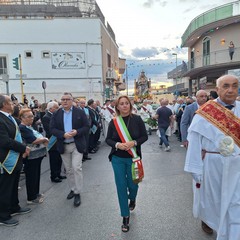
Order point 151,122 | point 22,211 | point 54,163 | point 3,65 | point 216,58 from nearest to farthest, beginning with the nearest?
point 22,211 < point 54,163 < point 151,122 < point 216,58 < point 3,65

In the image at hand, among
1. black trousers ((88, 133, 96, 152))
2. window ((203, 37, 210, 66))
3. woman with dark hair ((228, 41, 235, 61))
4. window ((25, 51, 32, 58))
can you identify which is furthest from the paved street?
window ((25, 51, 32, 58))

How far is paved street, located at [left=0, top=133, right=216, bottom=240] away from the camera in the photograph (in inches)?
138

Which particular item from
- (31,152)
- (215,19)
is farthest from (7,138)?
(215,19)

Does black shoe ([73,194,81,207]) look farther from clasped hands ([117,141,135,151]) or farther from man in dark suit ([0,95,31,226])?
clasped hands ([117,141,135,151])

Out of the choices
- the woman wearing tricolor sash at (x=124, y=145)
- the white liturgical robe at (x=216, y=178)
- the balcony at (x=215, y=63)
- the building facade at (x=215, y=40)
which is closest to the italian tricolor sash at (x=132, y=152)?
the woman wearing tricolor sash at (x=124, y=145)

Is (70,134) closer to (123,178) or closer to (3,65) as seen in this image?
(123,178)

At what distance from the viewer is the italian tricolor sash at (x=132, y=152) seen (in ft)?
11.9

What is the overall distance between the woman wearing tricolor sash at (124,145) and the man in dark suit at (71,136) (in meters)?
0.99

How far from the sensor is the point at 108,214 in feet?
13.5

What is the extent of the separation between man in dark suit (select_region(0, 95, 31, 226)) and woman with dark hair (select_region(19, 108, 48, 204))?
44cm

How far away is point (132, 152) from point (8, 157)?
6.08 feet

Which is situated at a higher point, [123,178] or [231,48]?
[231,48]

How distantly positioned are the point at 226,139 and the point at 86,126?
2.68m

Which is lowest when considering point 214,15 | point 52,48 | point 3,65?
point 3,65
